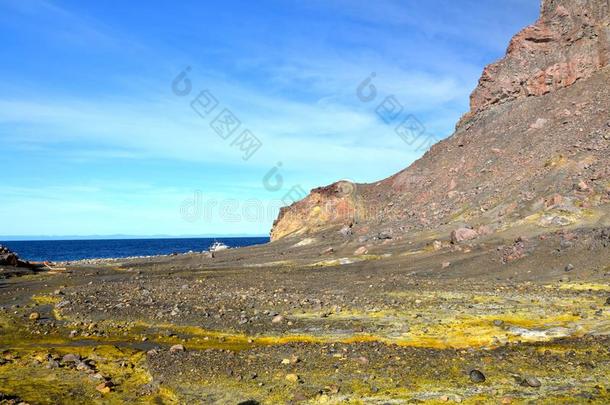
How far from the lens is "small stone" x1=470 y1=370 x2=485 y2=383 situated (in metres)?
11.8

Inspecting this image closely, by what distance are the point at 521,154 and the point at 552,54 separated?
846 inches

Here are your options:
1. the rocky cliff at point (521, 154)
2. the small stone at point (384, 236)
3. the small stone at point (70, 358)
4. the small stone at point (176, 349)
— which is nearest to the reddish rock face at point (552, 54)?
the rocky cliff at point (521, 154)

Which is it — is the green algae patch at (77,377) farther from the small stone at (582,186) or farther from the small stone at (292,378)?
the small stone at (582,186)

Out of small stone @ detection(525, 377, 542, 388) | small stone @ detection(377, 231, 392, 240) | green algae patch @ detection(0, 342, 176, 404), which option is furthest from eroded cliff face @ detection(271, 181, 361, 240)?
small stone @ detection(525, 377, 542, 388)

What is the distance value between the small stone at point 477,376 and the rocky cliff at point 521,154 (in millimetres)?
30014

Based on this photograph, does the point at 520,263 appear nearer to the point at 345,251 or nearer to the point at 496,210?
the point at 496,210

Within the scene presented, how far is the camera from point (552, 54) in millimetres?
68875

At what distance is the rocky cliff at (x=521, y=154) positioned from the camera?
44938 mm

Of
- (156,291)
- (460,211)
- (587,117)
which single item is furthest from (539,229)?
(156,291)

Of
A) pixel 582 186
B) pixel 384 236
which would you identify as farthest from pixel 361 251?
pixel 582 186

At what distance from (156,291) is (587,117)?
48.6 meters

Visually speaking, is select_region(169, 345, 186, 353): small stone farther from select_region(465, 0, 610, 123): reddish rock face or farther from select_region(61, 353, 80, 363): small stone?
select_region(465, 0, 610, 123): reddish rock face

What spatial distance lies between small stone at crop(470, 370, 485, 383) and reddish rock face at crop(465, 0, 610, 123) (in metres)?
63.0

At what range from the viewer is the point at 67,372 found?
1323 cm
